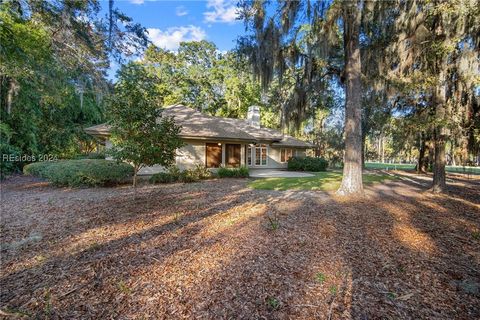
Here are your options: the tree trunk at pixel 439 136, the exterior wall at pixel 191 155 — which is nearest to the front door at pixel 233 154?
the exterior wall at pixel 191 155

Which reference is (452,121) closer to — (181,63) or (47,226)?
(47,226)

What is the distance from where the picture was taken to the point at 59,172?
9.89m

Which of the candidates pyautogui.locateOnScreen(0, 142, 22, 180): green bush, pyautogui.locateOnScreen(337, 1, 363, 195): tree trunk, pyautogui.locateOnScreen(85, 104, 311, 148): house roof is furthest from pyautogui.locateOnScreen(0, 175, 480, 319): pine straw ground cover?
pyautogui.locateOnScreen(0, 142, 22, 180): green bush

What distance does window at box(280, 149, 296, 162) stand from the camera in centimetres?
2202

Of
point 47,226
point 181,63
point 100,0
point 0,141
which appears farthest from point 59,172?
point 181,63

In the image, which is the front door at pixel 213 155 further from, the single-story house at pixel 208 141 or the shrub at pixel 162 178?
the shrub at pixel 162 178

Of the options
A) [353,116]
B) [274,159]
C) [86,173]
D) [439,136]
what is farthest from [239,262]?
[274,159]

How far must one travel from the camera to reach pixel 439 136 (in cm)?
886

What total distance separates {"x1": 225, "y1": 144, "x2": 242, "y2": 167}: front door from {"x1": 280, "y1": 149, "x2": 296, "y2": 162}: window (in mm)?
6634

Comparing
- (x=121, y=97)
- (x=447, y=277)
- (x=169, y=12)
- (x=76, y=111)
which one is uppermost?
(x=169, y=12)

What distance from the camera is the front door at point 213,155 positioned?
15102 mm

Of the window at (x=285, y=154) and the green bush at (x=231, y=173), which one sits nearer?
the green bush at (x=231, y=173)

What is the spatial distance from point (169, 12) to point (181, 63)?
60.6 ft

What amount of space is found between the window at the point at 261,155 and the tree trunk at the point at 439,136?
12.4m
